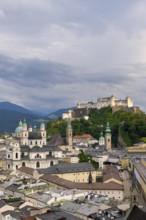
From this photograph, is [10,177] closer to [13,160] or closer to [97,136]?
[13,160]

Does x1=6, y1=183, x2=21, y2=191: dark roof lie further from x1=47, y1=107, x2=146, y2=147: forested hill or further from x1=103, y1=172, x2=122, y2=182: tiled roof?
x1=47, y1=107, x2=146, y2=147: forested hill

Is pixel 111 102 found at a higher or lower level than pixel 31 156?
higher

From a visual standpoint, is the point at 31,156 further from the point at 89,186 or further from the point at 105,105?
the point at 105,105

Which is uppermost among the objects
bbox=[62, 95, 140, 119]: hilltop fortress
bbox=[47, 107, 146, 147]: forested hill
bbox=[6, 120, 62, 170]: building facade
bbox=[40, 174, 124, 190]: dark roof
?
bbox=[62, 95, 140, 119]: hilltop fortress

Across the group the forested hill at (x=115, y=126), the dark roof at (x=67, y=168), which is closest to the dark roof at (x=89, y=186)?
the dark roof at (x=67, y=168)

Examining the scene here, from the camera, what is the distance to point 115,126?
89.2 m

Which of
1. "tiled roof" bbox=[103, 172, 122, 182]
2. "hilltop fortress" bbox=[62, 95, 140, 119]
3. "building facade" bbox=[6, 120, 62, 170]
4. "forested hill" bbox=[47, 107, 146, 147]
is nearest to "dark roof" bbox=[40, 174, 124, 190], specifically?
"tiled roof" bbox=[103, 172, 122, 182]

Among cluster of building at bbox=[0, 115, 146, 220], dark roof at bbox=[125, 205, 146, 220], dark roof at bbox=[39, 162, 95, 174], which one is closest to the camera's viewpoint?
dark roof at bbox=[125, 205, 146, 220]

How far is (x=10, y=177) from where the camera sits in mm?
49906

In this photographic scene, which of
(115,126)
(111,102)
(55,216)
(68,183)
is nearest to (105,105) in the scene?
(111,102)

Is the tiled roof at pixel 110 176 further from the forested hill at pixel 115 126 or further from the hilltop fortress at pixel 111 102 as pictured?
the hilltop fortress at pixel 111 102

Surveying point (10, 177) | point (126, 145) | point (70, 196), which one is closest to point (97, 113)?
point (126, 145)

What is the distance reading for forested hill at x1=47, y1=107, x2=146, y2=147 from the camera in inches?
3361

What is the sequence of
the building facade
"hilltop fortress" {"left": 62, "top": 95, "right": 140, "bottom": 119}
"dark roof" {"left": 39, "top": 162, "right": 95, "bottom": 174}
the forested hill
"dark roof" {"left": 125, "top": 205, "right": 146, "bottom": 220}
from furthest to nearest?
"hilltop fortress" {"left": 62, "top": 95, "right": 140, "bottom": 119} → the forested hill → the building facade → "dark roof" {"left": 39, "top": 162, "right": 95, "bottom": 174} → "dark roof" {"left": 125, "top": 205, "right": 146, "bottom": 220}
